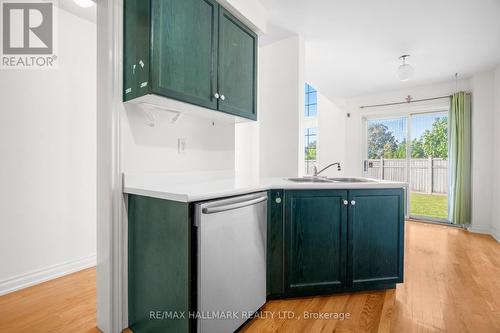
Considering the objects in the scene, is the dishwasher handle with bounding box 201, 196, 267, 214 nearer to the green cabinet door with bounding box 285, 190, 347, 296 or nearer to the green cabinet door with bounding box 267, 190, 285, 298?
the green cabinet door with bounding box 267, 190, 285, 298

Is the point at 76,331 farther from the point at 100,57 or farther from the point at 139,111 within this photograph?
the point at 100,57

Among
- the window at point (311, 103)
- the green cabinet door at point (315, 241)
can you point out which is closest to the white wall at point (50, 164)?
the green cabinet door at point (315, 241)

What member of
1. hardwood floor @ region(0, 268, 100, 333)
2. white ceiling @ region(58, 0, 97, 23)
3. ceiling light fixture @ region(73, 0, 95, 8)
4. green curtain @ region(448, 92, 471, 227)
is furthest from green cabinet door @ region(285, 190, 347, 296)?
green curtain @ region(448, 92, 471, 227)

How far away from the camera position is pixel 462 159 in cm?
396

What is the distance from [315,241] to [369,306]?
1.91 feet

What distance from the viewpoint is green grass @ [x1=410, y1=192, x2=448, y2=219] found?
4.55 m

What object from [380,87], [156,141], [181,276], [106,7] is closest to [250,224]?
[181,276]

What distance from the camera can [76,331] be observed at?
1517 mm

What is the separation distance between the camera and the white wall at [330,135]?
17.5ft

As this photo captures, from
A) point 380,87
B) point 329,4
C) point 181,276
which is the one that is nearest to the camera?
point 181,276

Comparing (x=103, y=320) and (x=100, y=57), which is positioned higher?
(x=100, y=57)

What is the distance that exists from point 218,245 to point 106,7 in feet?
4.92

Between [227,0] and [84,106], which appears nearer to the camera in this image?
[227,0]

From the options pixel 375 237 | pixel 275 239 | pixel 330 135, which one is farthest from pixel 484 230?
pixel 275 239
